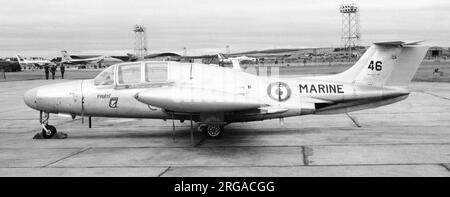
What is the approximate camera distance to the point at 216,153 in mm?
9469

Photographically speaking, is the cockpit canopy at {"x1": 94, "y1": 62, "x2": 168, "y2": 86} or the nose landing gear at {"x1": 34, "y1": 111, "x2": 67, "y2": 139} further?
the nose landing gear at {"x1": 34, "y1": 111, "x2": 67, "y2": 139}

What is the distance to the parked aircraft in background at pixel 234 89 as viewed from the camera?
10.9m

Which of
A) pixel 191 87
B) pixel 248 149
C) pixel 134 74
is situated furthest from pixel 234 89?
pixel 134 74

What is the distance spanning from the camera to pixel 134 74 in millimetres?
10977

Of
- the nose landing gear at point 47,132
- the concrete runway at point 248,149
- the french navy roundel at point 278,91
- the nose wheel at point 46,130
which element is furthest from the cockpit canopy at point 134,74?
the french navy roundel at point 278,91

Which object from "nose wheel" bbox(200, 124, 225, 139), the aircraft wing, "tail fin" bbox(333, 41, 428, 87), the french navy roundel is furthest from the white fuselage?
the aircraft wing

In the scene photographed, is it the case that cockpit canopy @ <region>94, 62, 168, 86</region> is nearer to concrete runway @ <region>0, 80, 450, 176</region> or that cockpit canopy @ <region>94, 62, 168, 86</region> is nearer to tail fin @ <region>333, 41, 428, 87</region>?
concrete runway @ <region>0, 80, 450, 176</region>

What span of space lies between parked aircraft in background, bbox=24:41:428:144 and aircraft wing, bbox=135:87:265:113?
97 cm

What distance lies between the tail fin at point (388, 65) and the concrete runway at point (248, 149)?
49.2 inches

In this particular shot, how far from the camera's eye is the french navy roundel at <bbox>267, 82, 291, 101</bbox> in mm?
11125

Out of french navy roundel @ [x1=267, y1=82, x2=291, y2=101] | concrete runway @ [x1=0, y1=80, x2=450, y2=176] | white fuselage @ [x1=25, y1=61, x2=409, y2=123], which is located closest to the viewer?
concrete runway @ [x1=0, y1=80, x2=450, y2=176]

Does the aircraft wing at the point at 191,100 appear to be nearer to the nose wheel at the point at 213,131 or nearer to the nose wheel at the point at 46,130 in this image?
the nose wheel at the point at 213,131
